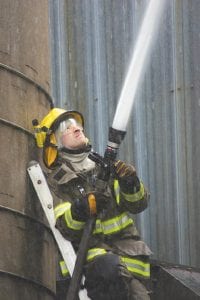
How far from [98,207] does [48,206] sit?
64cm

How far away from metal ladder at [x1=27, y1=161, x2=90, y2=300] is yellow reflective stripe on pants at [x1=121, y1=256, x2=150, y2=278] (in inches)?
14.5

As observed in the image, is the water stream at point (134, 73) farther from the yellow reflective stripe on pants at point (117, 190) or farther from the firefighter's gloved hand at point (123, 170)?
the yellow reflective stripe on pants at point (117, 190)

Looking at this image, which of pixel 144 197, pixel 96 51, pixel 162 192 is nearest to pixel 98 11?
pixel 96 51

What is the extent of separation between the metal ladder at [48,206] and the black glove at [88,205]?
39cm

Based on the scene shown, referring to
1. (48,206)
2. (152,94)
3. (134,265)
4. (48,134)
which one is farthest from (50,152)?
(152,94)

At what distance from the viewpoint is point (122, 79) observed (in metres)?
8.58

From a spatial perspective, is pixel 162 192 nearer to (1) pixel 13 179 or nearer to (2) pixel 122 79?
(2) pixel 122 79

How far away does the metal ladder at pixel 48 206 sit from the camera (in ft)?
18.3

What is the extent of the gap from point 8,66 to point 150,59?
2.90 m

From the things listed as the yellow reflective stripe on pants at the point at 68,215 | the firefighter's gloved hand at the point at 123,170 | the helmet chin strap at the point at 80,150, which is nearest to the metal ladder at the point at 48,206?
the yellow reflective stripe on pants at the point at 68,215

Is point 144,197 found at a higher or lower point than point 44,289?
higher

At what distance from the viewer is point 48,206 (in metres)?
5.77

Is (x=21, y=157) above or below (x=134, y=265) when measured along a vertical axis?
above

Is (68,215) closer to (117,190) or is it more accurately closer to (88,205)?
(88,205)
